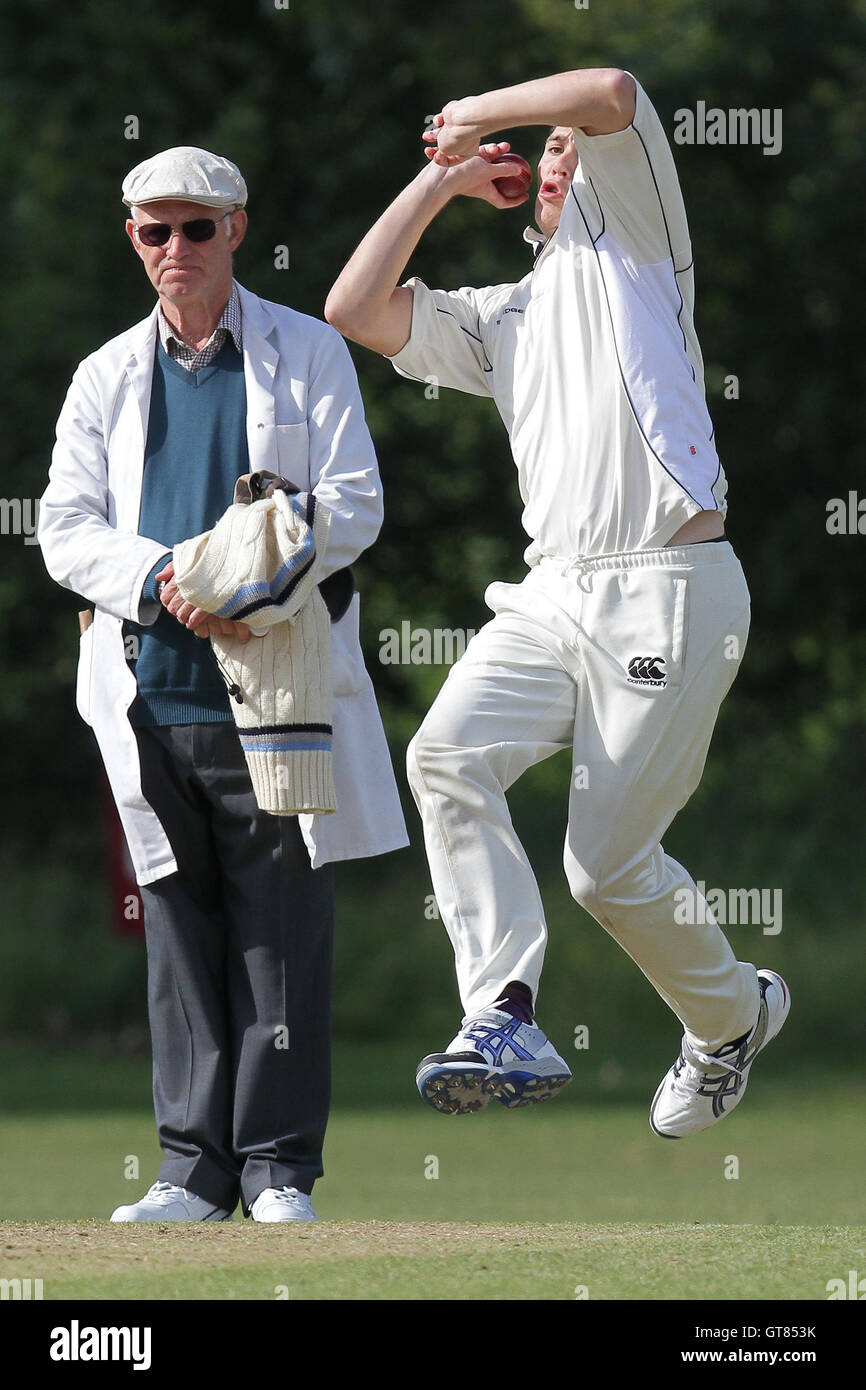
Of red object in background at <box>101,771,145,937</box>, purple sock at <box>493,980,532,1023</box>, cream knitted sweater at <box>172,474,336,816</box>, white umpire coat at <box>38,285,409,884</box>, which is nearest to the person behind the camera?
purple sock at <box>493,980,532,1023</box>

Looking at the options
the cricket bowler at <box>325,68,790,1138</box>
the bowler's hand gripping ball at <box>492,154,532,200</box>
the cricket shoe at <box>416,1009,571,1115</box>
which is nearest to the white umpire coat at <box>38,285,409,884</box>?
the cricket bowler at <box>325,68,790,1138</box>

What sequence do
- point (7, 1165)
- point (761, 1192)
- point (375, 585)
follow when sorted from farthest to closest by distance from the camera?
1. point (375, 585)
2. point (7, 1165)
3. point (761, 1192)

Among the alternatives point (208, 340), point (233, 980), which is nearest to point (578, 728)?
point (233, 980)

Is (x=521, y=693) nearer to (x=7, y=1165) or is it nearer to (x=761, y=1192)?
(x=761, y=1192)

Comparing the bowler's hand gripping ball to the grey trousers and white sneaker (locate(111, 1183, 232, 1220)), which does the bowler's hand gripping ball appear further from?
white sneaker (locate(111, 1183, 232, 1220))

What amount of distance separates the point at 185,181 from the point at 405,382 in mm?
15536

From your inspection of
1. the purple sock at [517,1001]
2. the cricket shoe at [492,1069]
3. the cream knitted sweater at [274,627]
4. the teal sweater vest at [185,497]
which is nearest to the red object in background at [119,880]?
the teal sweater vest at [185,497]

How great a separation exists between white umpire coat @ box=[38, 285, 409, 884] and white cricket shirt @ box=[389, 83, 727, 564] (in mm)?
649

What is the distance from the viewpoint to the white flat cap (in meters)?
6.44

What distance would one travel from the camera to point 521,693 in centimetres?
579

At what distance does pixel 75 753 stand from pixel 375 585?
352 centimetres

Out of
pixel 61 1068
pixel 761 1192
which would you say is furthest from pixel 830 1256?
pixel 61 1068

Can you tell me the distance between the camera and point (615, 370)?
19.3 ft

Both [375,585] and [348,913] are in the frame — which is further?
[375,585]
